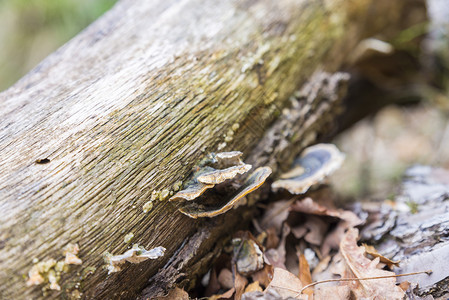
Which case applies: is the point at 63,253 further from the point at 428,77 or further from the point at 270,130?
the point at 428,77

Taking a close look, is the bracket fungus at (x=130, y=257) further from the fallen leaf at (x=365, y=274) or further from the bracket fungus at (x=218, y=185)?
the fallen leaf at (x=365, y=274)

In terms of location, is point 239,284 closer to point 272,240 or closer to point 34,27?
point 272,240

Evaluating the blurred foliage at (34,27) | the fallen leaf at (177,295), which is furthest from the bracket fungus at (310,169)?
the blurred foliage at (34,27)

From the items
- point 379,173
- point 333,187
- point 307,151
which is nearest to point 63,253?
point 307,151

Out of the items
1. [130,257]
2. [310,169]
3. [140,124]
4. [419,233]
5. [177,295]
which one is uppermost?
[140,124]

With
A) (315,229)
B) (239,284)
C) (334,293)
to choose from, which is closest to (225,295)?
(239,284)

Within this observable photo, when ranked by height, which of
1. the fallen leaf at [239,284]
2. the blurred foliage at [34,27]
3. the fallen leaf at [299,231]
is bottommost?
the fallen leaf at [299,231]
